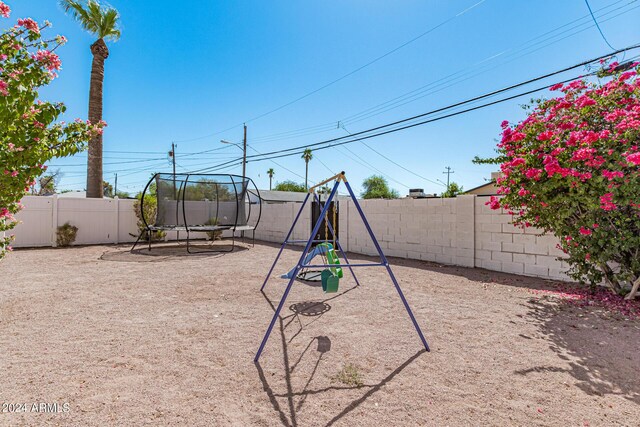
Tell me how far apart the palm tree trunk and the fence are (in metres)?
1.13

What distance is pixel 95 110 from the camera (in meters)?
10.2

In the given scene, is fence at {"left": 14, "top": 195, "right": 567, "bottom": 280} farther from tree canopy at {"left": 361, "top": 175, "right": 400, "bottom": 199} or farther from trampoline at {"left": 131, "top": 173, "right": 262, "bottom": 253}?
tree canopy at {"left": 361, "top": 175, "right": 400, "bottom": 199}

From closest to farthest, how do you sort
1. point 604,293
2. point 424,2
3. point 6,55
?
point 6,55, point 604,293, point 424,2

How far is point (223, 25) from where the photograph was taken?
9352 mm

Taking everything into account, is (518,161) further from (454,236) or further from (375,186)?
(375,186)

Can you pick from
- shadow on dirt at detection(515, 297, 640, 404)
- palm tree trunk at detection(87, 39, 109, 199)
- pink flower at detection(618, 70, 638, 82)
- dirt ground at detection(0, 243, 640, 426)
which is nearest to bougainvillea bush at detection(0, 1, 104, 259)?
dirt ground at detection(0, 243, 640, 426)

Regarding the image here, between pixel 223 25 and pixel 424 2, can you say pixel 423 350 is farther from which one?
pixel 223 25

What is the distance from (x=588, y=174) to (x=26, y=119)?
17.6ft

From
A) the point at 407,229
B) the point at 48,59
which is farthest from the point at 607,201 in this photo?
the point at 48,59

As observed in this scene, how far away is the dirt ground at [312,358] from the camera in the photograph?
63.6 inches

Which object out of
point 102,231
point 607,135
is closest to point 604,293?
point 607,135

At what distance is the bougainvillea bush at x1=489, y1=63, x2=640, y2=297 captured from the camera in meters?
3.16

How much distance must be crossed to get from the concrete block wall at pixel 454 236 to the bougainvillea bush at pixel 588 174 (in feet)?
3.22

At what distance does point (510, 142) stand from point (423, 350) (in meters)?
3.28
